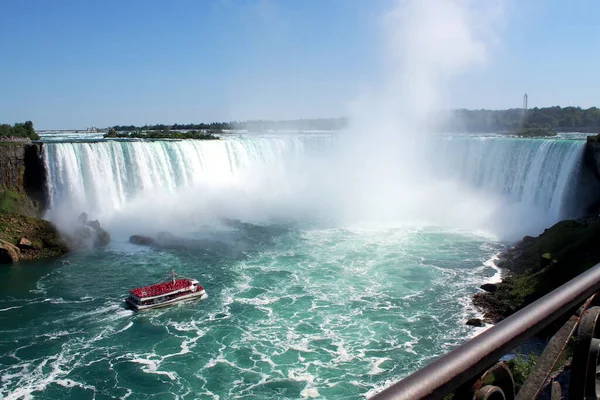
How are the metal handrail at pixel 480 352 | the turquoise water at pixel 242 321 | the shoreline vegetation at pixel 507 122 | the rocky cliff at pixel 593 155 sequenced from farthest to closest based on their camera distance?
the shoreline vegetation at pixel 507 122, the rocky cliff at pixel 593 155, the turquoise water at pixel 242 321, the metal handrail at pixel 480 352

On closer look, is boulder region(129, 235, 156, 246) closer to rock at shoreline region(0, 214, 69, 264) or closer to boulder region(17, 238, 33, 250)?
rock at shoreline region(0, 214, 69, 264)

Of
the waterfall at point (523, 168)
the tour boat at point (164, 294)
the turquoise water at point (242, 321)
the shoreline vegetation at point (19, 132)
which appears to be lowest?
the turquoise water at point (242, 321)

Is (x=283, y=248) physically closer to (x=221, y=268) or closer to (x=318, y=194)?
(x=221, y=268)

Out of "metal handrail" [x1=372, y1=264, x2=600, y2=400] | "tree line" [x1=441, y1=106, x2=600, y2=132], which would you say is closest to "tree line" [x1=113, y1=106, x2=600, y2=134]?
"tree line" [x1=441, y1=106, x2=600, y2=132]

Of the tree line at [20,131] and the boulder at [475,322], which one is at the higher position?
the tree line at [20,131]

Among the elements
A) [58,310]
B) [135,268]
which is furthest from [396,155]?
[58,310]

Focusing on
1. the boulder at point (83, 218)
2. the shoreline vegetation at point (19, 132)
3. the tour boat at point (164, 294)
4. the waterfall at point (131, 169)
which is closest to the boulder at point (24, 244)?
the boulder at point (83, 218)

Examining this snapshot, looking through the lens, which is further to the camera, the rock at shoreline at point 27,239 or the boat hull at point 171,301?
the rock at shoreline at point 27,239

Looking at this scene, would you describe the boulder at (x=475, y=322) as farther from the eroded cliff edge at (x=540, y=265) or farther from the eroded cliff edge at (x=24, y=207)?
the eroded cliff edge at (x=24, y=207)
